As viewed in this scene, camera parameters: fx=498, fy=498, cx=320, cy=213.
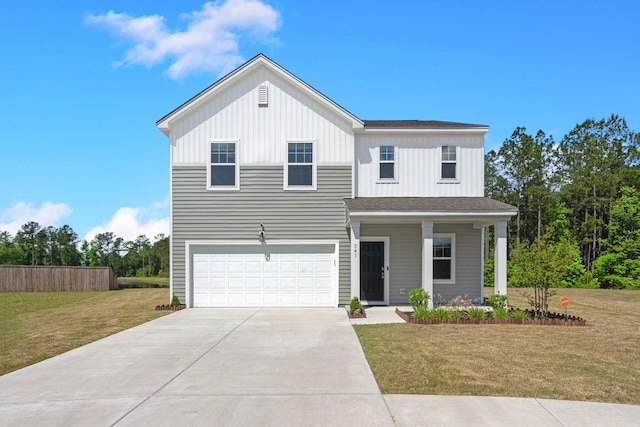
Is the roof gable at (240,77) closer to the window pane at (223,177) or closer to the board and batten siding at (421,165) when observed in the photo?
the board and batten siding at (421,165)

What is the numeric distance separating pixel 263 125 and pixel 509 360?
37.5 ft

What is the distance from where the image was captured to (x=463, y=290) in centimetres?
1722

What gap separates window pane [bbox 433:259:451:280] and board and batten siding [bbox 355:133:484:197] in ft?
7.58

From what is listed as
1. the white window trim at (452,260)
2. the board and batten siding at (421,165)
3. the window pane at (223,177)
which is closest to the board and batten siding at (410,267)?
the white window trim at (452,260)

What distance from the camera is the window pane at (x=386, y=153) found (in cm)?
1745

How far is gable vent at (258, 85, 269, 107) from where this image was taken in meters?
16.9

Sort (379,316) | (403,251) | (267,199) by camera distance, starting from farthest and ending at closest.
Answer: (403,251)
(267,199)
(379,316)

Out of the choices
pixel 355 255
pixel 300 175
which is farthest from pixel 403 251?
pixel 300 175

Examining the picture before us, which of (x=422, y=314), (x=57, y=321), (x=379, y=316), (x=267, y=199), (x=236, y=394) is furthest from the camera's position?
(x=267, y=199)

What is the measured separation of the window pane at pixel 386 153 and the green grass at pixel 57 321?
893 centimetres

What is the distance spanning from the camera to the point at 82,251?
50625 mm

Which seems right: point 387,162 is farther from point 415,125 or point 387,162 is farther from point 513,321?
point 513,321

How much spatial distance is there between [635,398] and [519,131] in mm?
35909

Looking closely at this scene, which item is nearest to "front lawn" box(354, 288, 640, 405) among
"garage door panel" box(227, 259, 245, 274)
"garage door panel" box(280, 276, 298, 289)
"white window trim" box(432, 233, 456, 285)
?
"white window trim" box(432, 233, 456, 285)
